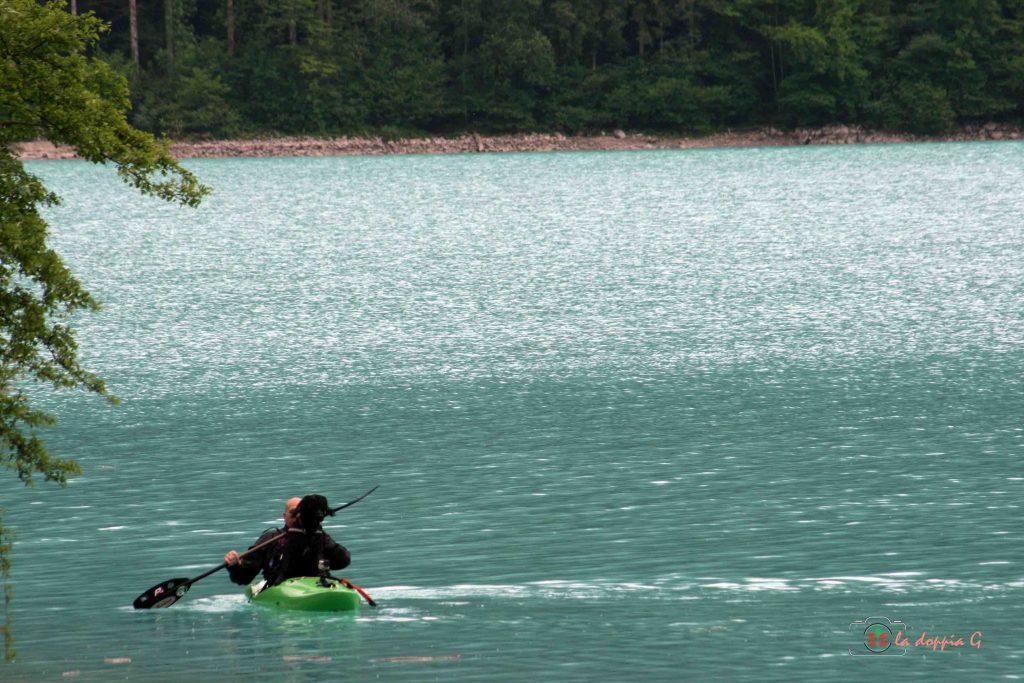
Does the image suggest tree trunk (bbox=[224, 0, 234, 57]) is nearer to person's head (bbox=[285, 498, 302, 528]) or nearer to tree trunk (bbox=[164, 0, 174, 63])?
tree trunk (bbox=[164, 0, 174, 63])

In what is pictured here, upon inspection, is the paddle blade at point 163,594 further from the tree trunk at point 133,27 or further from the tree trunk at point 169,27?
the tree trunk at point 169,27

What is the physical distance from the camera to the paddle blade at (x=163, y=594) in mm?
23625

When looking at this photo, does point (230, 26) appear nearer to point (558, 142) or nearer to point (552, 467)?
point (558, 142)

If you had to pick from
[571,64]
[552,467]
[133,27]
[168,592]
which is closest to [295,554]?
[168,592]

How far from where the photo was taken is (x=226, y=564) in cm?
2383

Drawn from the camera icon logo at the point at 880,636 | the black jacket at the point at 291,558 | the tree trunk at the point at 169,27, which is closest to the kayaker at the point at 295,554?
the black jacket at the point at 291,558

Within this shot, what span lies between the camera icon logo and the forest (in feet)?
522

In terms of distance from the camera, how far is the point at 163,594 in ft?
77.9

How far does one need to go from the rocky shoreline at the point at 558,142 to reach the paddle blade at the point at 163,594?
16221 centimetres

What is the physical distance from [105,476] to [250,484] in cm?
302

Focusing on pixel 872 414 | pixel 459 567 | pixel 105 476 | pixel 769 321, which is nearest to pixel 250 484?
pixel 105 476

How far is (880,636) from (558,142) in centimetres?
17191

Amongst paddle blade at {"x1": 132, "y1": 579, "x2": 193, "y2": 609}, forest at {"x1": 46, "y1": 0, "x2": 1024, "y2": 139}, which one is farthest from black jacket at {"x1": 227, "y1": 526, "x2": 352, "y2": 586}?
forest at {"x1": 46, "y1": 0, "x2": 1024, "y2": 139}

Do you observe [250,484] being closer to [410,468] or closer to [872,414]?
[410,468]
